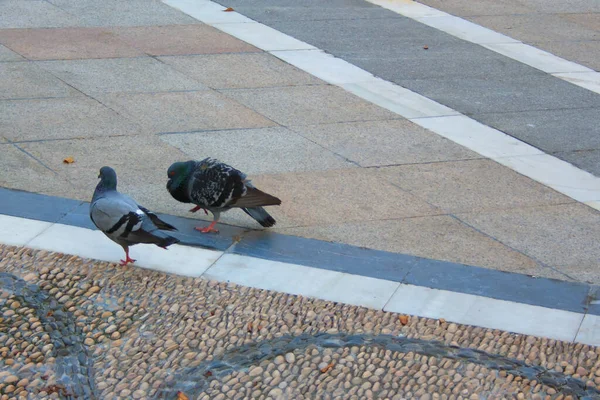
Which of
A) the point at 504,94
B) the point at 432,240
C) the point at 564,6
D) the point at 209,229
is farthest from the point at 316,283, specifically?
the point at 564,6

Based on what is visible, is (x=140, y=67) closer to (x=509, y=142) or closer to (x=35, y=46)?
(x=35, y=46)

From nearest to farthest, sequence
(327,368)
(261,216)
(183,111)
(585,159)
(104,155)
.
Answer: (327,368) < (261,216) < (104,155) < (585,159) < (183,111)

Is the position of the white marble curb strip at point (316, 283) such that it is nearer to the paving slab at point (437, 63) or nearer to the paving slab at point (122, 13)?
the paving slab at point (437, 63)

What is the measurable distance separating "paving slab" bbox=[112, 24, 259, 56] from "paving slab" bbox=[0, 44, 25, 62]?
1.57 m

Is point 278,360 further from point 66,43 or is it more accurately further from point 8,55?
point 66,43

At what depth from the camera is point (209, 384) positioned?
532 cm

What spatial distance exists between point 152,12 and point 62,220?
7.07m

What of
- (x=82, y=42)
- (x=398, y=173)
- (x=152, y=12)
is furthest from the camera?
(x=152, y=12)

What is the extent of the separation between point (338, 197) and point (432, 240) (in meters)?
1.08

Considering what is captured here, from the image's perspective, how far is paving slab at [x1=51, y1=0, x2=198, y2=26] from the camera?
12.9 meters

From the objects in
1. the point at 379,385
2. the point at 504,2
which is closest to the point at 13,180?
the point at 379,385

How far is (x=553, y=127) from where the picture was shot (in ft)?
32.7

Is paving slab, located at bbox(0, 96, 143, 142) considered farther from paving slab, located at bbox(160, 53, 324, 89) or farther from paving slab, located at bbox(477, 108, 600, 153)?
paving slab, located at bbox(477, 108, 600, 153)

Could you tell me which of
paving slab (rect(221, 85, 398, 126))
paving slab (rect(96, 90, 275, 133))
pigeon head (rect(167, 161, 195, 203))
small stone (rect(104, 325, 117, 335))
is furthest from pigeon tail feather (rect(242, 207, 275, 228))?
paving slab (rect(221, 85, 398, 126))
